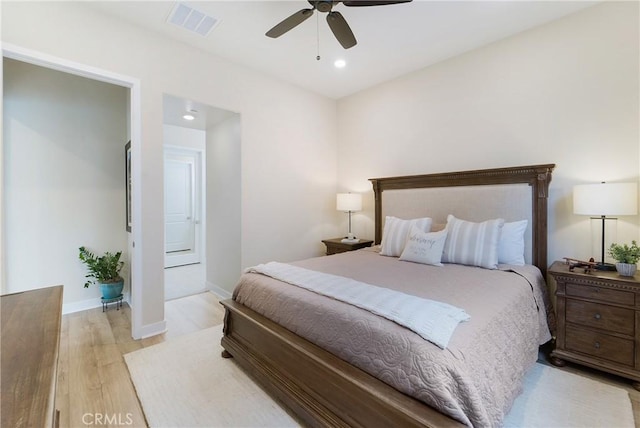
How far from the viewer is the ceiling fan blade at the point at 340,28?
1.97 metres

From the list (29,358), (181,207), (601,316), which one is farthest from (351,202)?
(181,207)

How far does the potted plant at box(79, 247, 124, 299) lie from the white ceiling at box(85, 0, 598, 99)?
2585 millimetres

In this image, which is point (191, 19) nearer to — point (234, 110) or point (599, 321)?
point (234, 110)

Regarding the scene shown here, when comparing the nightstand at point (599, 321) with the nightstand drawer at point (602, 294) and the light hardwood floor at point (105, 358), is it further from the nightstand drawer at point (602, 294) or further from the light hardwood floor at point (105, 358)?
the light hardwood floor at point (105, 358)

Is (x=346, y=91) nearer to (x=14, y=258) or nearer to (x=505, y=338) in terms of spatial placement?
(x=505, y=338)

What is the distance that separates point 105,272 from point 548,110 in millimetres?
4984

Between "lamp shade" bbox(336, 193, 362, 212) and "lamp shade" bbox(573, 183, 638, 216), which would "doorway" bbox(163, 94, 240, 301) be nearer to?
"lamp shade" bbox(336, 193, 362, 212)

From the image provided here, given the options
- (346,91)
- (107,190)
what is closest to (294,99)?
(346,91)

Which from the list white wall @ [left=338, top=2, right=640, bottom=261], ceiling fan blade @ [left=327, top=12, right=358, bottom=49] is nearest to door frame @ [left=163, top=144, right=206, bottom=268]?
white wall @ [left=338, top=2, right=640, bottom=261]

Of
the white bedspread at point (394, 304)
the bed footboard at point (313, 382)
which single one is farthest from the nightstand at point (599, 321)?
the bed footboard at point (313, 382)

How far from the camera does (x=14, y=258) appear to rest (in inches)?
118

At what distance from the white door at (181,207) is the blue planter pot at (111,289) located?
7.53 ft

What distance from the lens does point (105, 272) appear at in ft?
10.9

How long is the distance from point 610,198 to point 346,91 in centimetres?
325
